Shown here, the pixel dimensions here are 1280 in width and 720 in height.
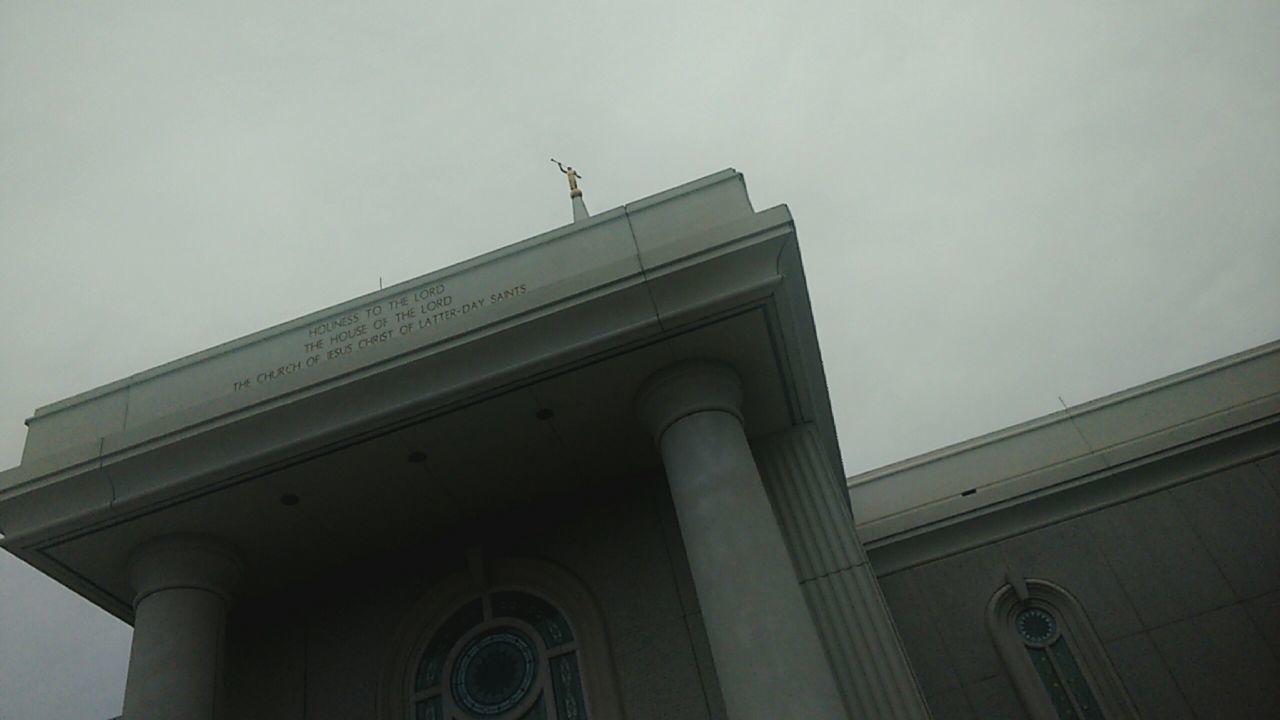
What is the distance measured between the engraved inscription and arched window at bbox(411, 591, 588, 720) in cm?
295

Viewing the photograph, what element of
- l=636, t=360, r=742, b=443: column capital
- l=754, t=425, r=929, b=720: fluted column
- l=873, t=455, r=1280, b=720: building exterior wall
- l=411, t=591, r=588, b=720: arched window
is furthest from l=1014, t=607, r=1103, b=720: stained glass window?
l=411, t=591, r=588, b=720: arched window

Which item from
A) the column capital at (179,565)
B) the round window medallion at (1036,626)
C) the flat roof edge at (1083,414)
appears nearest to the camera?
the column capital at (179,565)

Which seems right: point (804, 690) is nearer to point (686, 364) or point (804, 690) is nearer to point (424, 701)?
point (686, 364)

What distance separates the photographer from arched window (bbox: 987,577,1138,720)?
1188cm

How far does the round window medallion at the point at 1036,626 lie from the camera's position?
41.0 ft

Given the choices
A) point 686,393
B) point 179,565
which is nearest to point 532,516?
point 686,393

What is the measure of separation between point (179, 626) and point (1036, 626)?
1041 centimetres

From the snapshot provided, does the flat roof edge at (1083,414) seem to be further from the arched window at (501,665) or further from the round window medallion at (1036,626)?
the arched window at (501,665)

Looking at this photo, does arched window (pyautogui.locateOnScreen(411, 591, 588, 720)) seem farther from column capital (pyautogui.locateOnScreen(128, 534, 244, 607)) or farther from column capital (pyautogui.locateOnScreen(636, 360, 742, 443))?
column capital (pyautogui.locateOnScreen(636, 360, 742, 443))

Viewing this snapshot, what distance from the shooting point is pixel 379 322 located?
9648mm

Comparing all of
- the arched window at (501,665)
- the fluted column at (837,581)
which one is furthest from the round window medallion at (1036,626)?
the arched window at (501,665)

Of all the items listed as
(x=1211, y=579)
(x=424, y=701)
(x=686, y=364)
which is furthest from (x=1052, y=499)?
(x=424, y=701)

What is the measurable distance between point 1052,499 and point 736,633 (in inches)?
299

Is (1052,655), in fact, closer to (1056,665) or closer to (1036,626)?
(1056,665)
